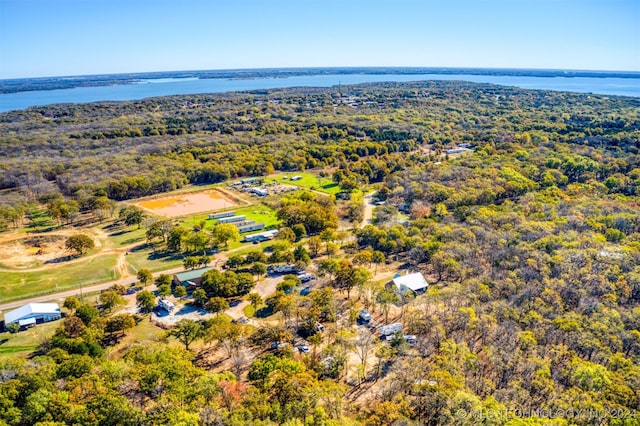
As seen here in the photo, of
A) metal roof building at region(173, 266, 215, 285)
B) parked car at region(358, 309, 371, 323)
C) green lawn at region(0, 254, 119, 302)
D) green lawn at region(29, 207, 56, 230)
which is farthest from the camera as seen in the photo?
green lawn at region(29, 207, 56, 230)

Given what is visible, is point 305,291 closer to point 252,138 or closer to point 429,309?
point 429,309

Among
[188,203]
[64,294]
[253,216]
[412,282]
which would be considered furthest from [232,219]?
[412,282]

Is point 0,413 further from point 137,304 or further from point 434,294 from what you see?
point 434,294

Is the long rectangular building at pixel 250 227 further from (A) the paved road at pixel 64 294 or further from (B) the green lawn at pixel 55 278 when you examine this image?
(B) the green lawn at pixel 55 278

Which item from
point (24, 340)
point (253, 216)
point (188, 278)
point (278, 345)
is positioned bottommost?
point (24, 340)

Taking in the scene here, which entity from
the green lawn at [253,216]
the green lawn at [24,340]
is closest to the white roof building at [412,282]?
the green lawn at [253,216]

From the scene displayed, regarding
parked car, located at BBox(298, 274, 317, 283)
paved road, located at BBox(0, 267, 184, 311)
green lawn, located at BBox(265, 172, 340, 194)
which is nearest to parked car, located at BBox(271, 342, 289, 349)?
parked car, located at BBox(298, 274, 317, 283)

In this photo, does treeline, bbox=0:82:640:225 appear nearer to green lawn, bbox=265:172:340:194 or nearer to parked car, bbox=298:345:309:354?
green lawn, bbox=265:172:340:194
